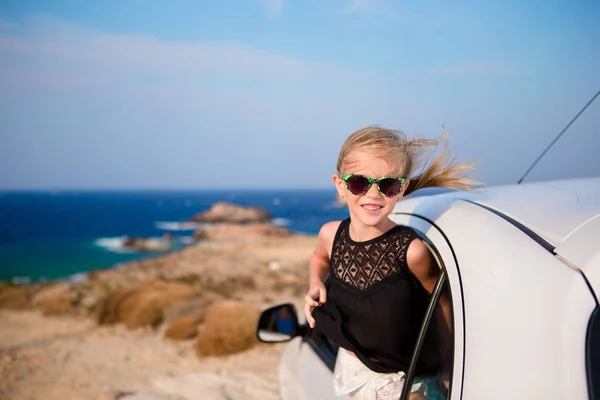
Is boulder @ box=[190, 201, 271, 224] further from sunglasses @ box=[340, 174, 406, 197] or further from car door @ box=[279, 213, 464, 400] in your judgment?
sunglasses @ box=[340, 174, 406, 197]

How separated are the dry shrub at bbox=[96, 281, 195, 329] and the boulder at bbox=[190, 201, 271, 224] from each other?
136 feet

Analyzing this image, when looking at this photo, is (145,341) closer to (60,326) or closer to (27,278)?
(60,326)

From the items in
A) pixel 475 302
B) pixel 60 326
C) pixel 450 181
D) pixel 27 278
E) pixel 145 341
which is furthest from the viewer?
pixel 27 278

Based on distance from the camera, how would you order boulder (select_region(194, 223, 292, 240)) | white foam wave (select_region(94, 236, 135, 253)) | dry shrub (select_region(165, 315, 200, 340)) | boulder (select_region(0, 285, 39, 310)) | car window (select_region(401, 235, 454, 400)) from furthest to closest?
boulder (select_region(194, 223, 292, 240))
white foam wave (select_region(94, 236, 135, 253))
boulder (select_region(0, 285, 39, 310))
dry shrub (select_region(165, 315, 200, 340))
car window (select_region(401, 235, 454, 400))

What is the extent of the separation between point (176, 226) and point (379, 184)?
2232 inches

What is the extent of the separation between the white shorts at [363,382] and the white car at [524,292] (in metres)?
0.19

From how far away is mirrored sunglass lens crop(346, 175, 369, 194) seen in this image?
1.79 m

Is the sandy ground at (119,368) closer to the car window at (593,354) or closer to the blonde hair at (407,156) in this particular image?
the blonde hair at (407,156)

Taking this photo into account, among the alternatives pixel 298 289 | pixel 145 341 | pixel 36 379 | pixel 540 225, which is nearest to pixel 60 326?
pixel 145 341

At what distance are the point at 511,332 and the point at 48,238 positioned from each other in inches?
1756

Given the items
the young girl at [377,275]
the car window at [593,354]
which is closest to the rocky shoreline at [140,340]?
the young girl at [377,275]

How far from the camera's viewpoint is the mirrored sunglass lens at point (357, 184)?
5.88ft

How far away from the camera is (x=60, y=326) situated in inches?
A: 379

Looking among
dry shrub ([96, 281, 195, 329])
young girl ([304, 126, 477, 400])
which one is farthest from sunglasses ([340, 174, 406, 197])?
dry shrub ([96, 281, 195, 329])
